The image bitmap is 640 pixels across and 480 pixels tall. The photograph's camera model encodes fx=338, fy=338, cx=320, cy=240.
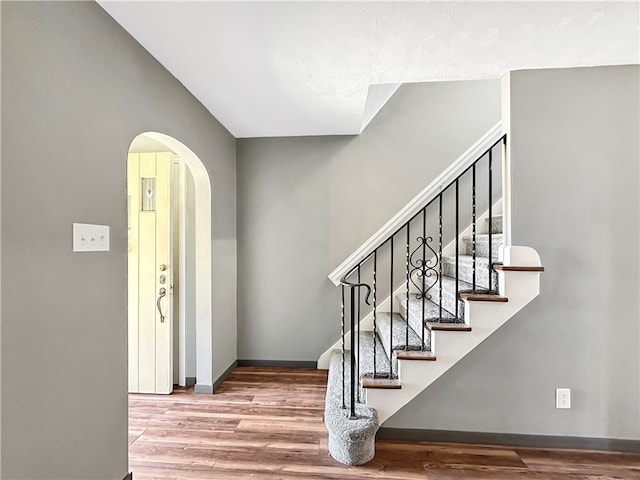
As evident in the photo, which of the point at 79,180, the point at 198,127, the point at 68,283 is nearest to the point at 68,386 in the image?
the point at 68,283

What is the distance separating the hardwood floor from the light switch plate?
51.7 inches

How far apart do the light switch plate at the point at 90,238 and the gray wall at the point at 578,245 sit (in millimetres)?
2214

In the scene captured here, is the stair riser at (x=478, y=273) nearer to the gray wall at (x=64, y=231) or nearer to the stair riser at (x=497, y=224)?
the stair riser at (x=497, y=224)

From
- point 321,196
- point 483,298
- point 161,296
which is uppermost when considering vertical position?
point 321,196

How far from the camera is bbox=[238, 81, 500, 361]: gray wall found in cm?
330

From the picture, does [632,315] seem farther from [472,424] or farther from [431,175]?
[431,175]

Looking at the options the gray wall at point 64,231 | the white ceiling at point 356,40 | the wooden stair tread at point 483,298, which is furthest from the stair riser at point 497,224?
the gray wall at point 64,231

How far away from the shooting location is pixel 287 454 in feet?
6.69

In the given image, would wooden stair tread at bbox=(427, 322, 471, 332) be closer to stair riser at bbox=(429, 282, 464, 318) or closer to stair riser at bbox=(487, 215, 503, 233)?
stair riser at bbox=(429, 282, 464, 318)

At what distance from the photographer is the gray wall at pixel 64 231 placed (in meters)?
1.15

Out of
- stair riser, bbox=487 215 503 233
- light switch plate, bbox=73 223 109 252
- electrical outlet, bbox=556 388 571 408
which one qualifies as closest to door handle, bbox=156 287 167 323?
light switch plate, bbox=73 223 109 252

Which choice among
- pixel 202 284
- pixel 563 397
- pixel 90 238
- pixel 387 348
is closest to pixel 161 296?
pixel 202 284

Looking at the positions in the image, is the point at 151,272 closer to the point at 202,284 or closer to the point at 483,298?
the point at 202,284

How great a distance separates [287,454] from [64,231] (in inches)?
67.3
